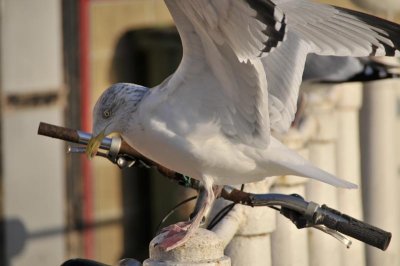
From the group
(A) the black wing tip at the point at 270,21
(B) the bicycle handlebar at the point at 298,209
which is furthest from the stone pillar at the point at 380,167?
(A) the black wing tip at the point at 270,21

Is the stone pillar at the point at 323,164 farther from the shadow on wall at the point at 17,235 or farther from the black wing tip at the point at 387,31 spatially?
the shadow on wall at the point at 17,235

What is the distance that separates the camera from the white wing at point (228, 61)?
3205 mm

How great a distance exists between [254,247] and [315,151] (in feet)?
3.64

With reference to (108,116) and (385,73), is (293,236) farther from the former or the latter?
(385,73)

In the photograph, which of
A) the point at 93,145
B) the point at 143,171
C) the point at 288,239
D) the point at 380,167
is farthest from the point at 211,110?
→ the point at 143,171

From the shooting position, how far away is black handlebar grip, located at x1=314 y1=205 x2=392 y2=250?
305 cm

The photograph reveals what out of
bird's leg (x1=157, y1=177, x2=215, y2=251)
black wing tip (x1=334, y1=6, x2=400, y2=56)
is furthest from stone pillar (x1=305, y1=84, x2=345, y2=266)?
bird's leg (x1=157, y1=177, x2=215, y2=251)

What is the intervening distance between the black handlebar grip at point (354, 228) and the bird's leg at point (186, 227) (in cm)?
32

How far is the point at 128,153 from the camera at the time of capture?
3.36m

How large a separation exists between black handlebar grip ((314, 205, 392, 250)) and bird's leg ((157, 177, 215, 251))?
1.05 ft

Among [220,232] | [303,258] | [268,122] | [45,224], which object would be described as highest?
[268,122]

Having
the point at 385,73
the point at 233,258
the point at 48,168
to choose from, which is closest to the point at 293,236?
the point at 233,258

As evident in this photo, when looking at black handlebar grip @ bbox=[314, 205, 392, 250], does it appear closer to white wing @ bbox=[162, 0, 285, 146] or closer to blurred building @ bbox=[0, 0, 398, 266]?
white wing @ bbox=[162, 0, 285, 146]

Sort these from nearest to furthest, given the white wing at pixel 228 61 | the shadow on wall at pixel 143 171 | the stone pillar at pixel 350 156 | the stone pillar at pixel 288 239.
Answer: the white wing at pixel 228 61
the stone pillar at pixel 288 239
the stone pillar at pixel 350 156
the shadow on wall at pixel 143 171
